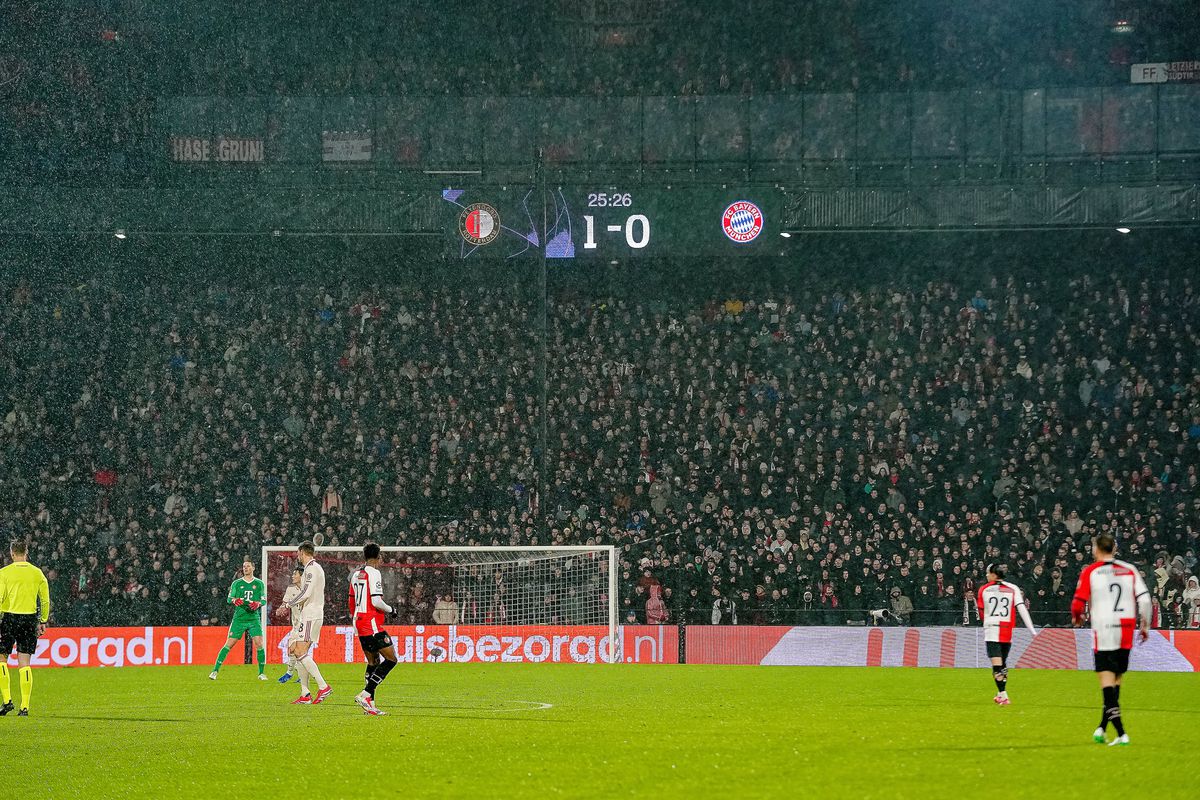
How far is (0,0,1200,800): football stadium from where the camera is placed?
32.2 metres

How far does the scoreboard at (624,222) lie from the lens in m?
38.7

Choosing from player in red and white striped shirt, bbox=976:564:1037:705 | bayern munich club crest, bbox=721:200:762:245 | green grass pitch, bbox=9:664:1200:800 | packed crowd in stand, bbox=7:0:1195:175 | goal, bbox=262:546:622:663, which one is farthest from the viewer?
packed crowd in stand, bbox=7:0:1195:175

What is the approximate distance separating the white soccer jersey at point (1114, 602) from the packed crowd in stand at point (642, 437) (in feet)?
55.3

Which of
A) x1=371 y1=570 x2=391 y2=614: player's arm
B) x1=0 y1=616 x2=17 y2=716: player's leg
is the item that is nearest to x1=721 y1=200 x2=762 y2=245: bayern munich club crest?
x1=371 y1=570 x2=391 y2=614: player's arm

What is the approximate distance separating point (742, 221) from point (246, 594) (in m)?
17.7

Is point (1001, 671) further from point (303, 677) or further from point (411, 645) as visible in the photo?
point (411, 645)

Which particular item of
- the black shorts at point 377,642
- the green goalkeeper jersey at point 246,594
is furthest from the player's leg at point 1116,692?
the green goalkeeper jersey at point 246,594

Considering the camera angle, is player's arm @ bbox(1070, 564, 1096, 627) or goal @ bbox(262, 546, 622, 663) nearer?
player's arm @ bbox(1070, 564, 1096, 627)

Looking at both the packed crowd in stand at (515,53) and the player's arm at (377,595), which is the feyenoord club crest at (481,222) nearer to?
the packed crowd in stand at (515,53)

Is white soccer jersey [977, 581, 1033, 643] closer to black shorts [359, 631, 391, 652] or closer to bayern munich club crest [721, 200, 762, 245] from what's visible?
black shorts [359, 631, 391, 652]

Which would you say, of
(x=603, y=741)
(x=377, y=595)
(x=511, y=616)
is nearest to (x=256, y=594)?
(x=511, y=616)

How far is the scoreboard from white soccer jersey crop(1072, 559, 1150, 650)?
24.9 metres

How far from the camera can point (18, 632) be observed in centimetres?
1847

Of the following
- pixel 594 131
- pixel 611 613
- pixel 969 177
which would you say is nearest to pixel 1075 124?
pixel 969 177
